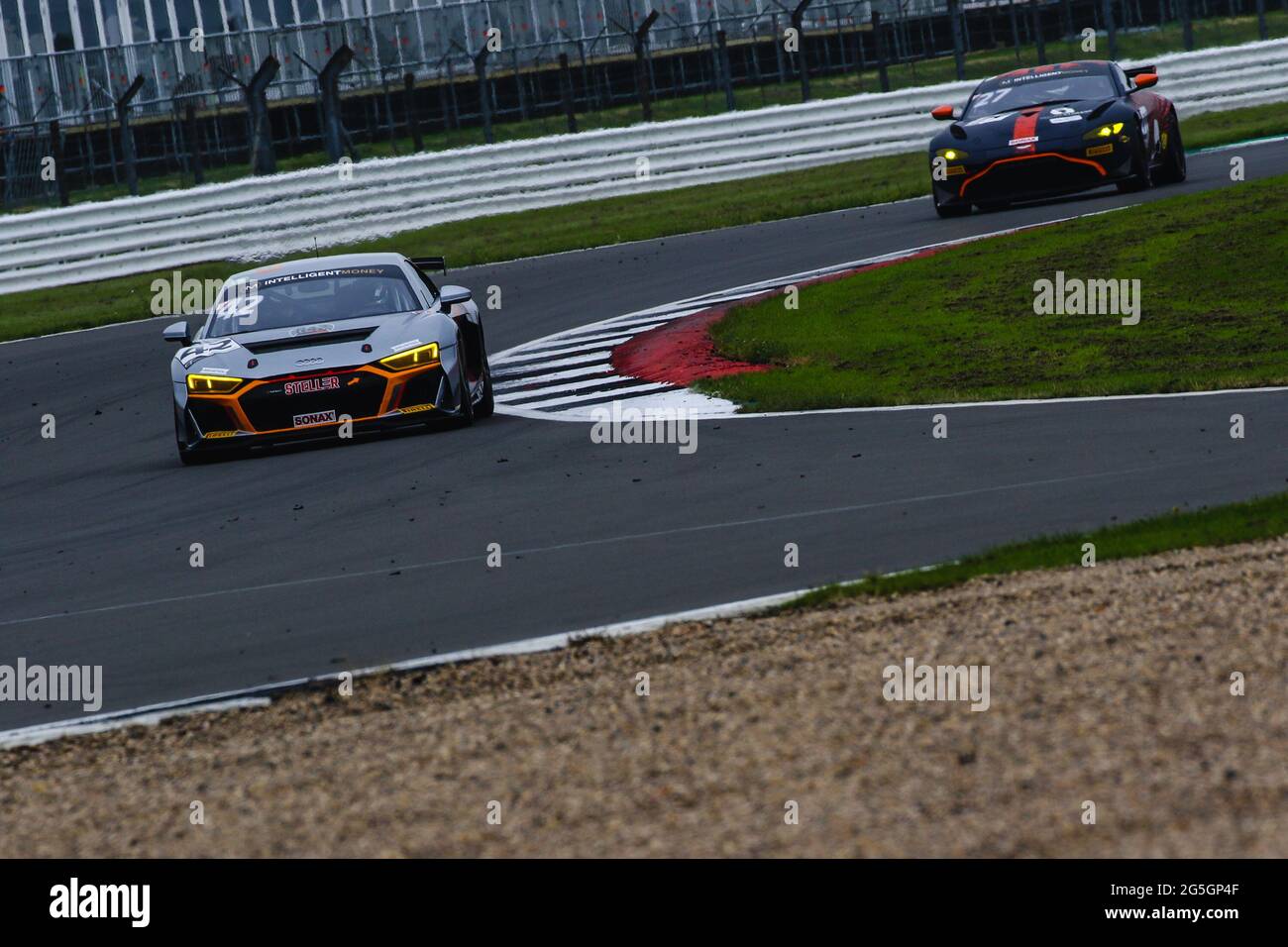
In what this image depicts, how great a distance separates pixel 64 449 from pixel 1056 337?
7.01 meters

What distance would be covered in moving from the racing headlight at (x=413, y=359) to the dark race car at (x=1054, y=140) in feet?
30.6

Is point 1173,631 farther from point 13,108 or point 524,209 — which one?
point 13,108

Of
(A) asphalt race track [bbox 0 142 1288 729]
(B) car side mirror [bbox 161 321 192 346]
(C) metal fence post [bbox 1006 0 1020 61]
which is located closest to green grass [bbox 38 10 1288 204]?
(C) metal fence post [bbox 1006 0 1020 61]

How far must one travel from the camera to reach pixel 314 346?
12695 millimetres

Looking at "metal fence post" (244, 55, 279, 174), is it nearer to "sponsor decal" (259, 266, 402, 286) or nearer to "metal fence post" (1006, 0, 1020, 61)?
"metal fence post" (1006, 0, 1020, 61)

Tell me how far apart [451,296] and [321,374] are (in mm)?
1122

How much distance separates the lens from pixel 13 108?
2816 centimetres

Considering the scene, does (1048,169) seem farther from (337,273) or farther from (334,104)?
(334,104)

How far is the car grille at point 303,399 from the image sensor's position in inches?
491

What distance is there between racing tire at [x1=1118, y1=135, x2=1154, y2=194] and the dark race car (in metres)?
0.01

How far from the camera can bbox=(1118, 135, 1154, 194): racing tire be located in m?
20.2

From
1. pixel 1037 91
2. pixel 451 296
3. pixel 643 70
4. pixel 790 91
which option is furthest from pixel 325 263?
pixel 790 91

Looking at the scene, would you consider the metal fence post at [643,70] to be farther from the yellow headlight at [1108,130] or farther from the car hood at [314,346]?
the car hood at [314,346]
